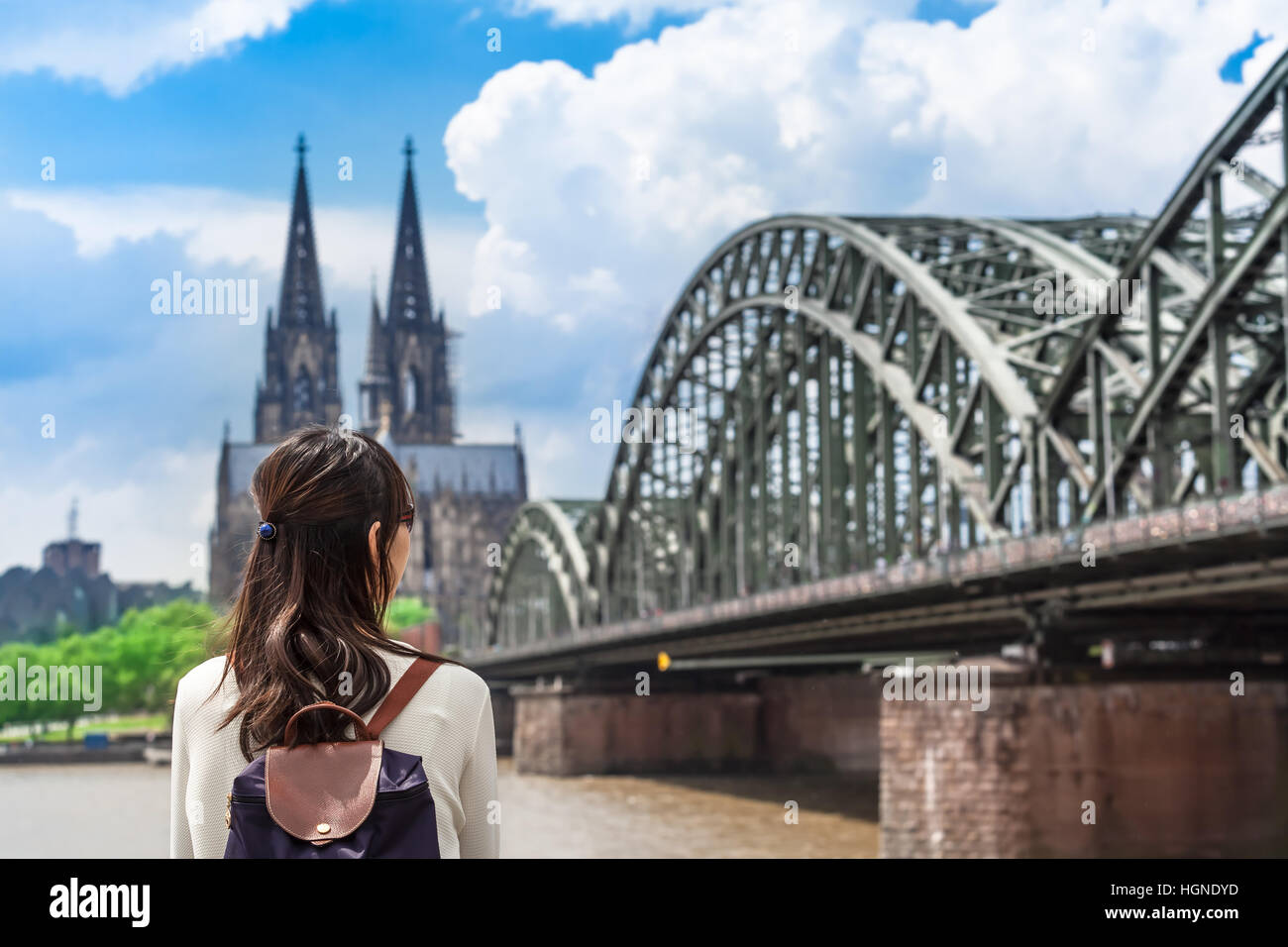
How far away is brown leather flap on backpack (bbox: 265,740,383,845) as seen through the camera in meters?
2.67

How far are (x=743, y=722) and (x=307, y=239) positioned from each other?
5634 inches

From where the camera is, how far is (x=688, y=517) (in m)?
76.2

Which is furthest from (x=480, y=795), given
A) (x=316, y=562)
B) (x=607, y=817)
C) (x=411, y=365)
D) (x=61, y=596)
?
(x=411, y=365)

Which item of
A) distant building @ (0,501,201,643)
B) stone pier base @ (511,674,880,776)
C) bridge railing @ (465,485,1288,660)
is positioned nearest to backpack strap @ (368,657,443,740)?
bridge railing @ (465,485,1288,660)

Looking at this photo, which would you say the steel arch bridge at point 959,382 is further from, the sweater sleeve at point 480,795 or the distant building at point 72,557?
the distant building at point 72,557

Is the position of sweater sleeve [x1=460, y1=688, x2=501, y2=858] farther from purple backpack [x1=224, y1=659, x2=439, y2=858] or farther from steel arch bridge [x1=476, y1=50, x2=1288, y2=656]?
steel arch bridge [x1=476, y1=50, x2=1288, y2=656]

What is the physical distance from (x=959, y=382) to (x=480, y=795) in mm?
53215

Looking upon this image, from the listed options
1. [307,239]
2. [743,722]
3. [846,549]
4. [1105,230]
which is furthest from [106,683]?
[307,239]

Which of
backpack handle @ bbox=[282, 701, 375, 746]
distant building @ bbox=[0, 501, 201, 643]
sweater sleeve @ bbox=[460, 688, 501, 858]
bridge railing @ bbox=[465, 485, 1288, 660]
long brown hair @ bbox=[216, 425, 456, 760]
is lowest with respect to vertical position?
sweater sleeve @ bbox=[460, 688, 501, 858]

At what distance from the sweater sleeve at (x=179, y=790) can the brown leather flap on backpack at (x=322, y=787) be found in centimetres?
23

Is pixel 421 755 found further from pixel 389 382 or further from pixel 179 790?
pixel 389 382

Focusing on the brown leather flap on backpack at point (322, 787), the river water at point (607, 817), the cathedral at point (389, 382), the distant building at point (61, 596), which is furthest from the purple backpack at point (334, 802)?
the cathedral at point (389, 382)

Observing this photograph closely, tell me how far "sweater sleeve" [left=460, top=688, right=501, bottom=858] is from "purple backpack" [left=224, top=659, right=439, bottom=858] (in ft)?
0.33

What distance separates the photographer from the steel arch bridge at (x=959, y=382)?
102 ft
